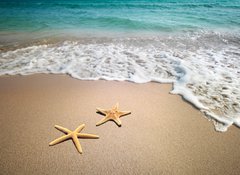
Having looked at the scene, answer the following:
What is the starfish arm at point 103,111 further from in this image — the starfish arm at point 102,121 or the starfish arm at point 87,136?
the starfish arm at point 87,136

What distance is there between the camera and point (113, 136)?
2891 millimetres

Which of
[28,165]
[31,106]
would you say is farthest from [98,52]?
[28,165]

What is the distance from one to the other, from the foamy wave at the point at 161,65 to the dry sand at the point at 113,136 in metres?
0.50

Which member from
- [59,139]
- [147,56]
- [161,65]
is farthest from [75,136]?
[147,56]

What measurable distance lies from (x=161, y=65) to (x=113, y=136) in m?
3.17

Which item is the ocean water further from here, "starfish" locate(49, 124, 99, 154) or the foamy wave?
"starfish" locate(49, 124, 99, 154)

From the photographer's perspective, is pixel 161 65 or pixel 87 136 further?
pixel 161 65

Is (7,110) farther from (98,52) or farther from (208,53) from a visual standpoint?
(208,53)

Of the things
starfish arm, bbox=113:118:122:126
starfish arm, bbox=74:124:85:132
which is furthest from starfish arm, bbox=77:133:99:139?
starfish arm, bbox=113:118:122:126

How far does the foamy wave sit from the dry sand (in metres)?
0.50

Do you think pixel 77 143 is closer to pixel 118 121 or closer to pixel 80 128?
pixel 80 128

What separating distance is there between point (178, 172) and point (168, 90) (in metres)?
2.04

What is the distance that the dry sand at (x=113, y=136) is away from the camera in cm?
245

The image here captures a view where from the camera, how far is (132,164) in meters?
2.48
